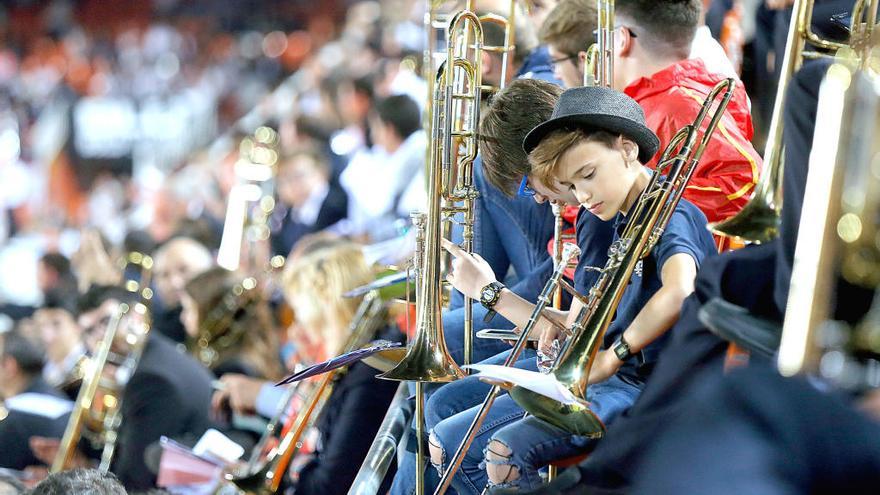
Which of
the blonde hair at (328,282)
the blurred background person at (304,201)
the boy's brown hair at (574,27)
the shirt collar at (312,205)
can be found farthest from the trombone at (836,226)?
the shirt collar at (312,205)

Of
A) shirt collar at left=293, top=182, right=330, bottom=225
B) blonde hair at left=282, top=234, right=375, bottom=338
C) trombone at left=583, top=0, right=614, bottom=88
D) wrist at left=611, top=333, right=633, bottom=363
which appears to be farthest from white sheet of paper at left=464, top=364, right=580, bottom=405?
shirt collar at left=293, top=182, right=330, bottom=225

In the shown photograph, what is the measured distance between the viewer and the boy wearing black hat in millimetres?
2898

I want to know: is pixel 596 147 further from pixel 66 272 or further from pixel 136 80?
pixel 136 80

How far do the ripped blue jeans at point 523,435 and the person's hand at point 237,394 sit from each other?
2.23 m

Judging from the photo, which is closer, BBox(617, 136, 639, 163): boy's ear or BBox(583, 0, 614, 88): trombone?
BBox(617, 136, 639, 163): boy's ear

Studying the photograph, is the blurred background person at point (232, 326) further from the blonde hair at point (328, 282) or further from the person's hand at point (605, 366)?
the person's hand at point (605, 366)

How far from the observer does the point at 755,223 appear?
9.18ft

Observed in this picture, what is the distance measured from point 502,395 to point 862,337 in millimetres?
1417

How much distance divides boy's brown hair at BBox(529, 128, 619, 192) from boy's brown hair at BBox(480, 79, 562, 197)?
27 cm

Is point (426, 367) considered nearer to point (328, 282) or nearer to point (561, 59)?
point (561, 59)

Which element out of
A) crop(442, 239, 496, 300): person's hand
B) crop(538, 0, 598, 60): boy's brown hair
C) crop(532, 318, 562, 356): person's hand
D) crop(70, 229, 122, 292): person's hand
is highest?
crop(538, 0, 598, 60): boy's brown hair

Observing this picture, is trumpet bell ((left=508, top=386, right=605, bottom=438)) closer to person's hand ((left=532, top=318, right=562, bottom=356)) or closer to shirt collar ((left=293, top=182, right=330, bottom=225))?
person's hand ((left=532, top=318, right=562, bottom=356))

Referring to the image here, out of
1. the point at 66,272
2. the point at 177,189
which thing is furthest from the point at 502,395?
the point at 177,189

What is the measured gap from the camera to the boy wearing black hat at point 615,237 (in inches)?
114
